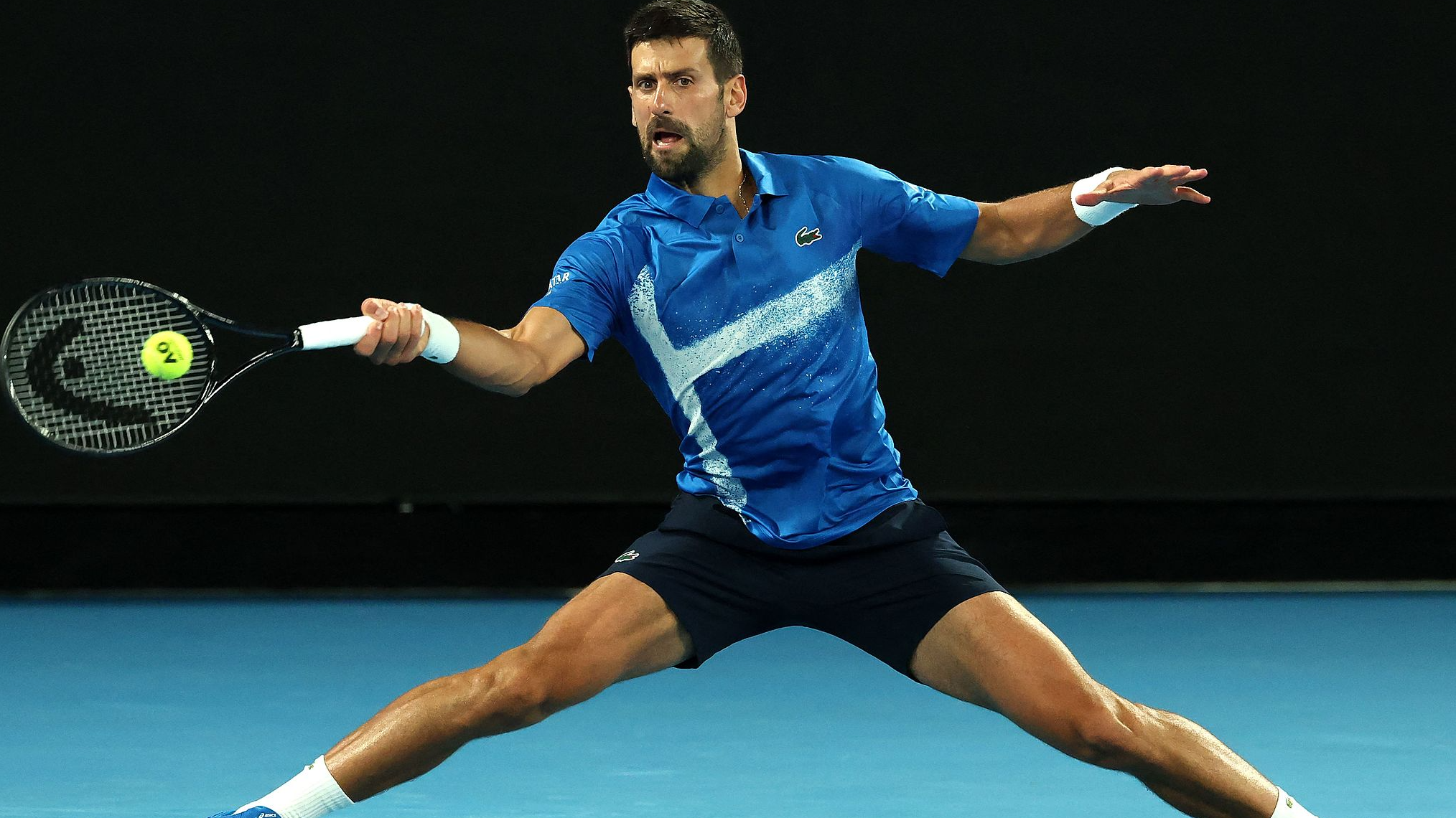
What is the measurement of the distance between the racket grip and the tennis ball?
13.6 inches

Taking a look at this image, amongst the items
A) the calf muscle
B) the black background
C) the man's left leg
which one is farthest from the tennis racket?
the black background

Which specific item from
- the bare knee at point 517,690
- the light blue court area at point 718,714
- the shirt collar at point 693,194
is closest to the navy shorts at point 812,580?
the bare knee at point 517,690

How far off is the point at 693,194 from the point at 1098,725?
123 cm

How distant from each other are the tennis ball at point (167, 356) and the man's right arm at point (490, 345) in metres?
0.36

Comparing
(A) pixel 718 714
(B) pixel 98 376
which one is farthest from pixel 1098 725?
(A) pixel 718 714

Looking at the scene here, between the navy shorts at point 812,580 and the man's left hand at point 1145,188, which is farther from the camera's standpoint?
the man's left hand at point 1145,188

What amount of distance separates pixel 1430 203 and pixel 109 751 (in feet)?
17.0

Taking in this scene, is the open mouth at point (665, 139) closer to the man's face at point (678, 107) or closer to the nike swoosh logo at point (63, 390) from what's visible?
the man's face at point (678, 107)

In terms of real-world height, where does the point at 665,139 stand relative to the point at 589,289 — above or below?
above

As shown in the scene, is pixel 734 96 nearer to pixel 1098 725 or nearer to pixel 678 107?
pixel 678 107

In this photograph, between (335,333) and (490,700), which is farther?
(490,700)

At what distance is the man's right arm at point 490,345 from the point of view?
262cm

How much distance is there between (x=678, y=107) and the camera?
3.20m

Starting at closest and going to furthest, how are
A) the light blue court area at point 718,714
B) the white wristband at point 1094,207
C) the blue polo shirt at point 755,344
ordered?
the blue polo shirt at point 755,344 → the white wristband at point 1094,207 → the light blue court area at point 718,714
